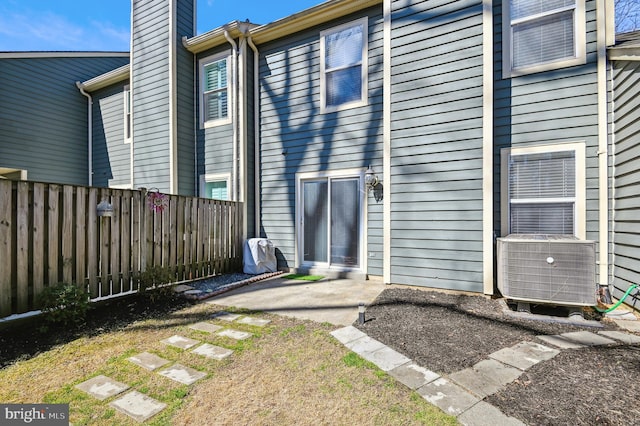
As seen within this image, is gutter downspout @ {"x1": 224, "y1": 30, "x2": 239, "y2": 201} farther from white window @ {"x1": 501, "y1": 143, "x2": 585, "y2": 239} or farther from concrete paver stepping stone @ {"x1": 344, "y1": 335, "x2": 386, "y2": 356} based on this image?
white window @ {"x1": 501, "y1": 143, "x2": 585, "y2": 239}

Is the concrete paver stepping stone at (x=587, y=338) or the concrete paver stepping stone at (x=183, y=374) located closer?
the concrete paver stepping stone at (x=183, y=374)

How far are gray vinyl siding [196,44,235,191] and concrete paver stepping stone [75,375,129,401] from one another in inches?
192

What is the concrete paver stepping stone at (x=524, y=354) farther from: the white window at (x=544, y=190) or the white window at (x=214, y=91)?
the white window at (x=214, y=91)

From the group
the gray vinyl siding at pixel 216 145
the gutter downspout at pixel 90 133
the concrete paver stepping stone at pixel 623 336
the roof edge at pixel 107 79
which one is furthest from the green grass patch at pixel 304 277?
the gutter downspout at pixel 90 133

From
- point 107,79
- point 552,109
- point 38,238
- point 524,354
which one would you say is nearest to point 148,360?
point 38,238

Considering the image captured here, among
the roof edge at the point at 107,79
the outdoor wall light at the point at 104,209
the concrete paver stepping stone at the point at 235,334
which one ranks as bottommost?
the concrete paver stepping stone at the point at 235,334

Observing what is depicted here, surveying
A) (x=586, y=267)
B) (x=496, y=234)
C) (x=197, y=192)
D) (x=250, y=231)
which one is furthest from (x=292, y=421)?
(x=197, y=192)

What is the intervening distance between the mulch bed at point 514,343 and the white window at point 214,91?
18.5ft

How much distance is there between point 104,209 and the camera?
3.99m

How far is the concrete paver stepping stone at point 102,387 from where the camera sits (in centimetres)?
210

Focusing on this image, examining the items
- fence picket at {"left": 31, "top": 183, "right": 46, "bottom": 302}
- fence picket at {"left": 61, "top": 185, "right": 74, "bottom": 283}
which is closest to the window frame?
fence picket at {"left": 61, "top": 185, "right": 74, "bottom": 283}

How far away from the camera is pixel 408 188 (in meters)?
5.07

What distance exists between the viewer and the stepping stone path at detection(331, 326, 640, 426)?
1876mm

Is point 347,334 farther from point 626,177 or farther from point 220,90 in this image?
point 220,90
